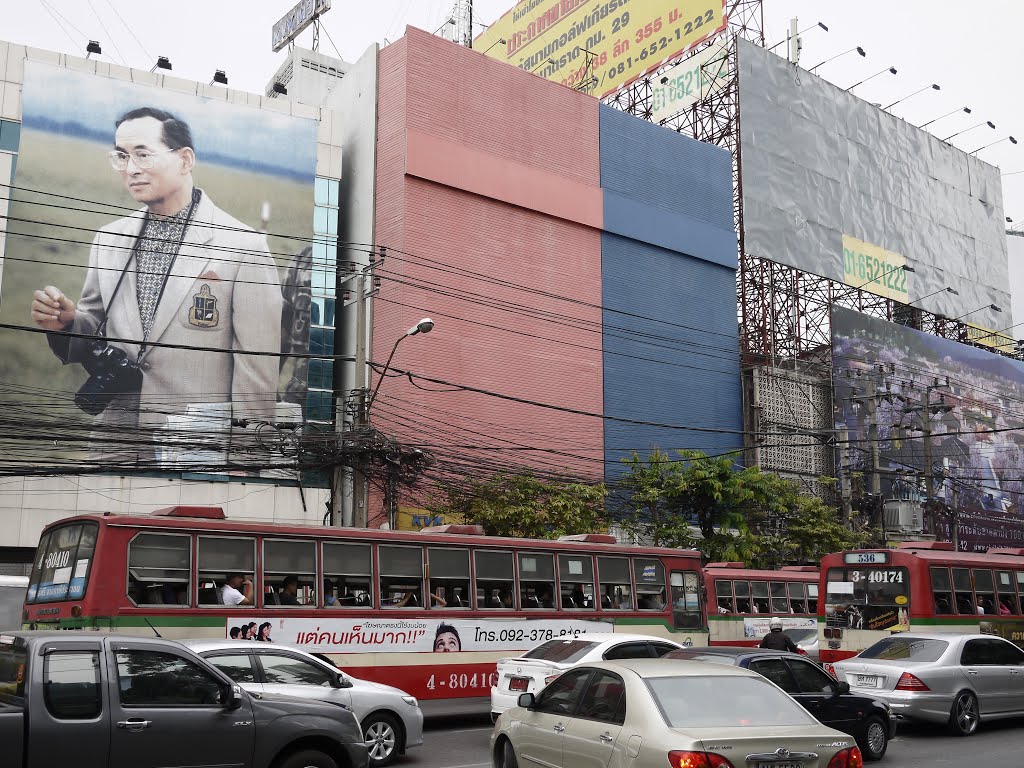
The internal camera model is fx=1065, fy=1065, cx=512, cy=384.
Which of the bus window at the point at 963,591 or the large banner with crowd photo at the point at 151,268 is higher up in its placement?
the large banner with crowd photo at the point at 151,268

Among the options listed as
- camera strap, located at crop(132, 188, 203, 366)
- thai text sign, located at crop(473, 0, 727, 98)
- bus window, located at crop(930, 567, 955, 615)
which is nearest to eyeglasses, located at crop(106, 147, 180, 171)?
camera strap, located at crop(132, 188, 203, 366)

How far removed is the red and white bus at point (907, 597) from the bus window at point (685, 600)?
10.3 feet

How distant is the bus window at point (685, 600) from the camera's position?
20.9 metres

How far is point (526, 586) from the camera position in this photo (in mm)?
18531

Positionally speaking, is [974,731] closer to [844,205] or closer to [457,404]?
[457,404]

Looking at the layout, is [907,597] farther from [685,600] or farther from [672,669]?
[672,669]

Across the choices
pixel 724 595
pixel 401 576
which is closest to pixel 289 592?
pixel 401 576

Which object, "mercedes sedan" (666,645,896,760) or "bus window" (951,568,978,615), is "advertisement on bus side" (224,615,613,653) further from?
"bus window" (951,568,978,615)

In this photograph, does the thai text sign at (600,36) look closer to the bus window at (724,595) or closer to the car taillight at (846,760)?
the bus window at (724,595)

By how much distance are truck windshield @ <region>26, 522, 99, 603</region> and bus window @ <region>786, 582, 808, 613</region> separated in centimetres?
2017

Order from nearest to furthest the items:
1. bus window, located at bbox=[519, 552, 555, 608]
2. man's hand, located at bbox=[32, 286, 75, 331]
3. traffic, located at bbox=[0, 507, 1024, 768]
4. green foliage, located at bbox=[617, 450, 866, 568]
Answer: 1. traffic, located at bbox=[0, 507, 1024, 768]
2. bus window, located at bbox=[519, 552, 555, 608]
3. man's hand, located at bbox=[32, 286, 75, 331]
4. green foliage, located at bbox=[617, 450, 866, 568]

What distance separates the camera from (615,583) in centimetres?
1991

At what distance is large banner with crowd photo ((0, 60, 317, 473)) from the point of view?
1221 inches

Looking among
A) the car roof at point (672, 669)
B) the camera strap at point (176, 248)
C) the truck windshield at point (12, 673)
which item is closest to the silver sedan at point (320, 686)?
the truck windshield at point (12, 673)
